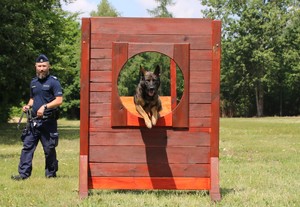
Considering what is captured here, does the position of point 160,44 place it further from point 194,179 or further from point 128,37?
point 194,179

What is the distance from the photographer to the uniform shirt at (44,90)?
26.7ft

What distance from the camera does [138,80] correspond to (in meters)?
9.05

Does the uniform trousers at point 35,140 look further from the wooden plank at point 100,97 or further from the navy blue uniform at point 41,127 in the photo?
the wooden plank at point 100,97

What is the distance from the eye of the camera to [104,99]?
6.76 meters

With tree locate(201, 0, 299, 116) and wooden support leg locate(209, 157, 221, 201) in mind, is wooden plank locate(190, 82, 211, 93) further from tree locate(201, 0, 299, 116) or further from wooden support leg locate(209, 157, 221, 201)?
tree locate(201, 0, 299, 116)

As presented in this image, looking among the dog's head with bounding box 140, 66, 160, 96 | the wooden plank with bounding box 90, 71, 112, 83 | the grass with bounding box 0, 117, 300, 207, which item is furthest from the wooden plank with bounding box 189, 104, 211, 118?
the wooden plank with bounding box 90, 71, 112, 83

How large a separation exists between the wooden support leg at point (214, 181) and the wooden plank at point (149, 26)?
1.78 m

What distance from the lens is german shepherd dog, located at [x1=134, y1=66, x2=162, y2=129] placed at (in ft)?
22.1

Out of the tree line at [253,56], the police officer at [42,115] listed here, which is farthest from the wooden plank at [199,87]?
the tree line at [253,56]

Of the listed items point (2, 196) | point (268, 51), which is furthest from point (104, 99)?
point (268, 51)

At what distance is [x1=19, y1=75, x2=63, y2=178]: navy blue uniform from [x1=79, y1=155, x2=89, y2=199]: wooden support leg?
5.80 ft

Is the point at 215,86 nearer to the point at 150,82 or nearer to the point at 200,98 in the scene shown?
the point at 200,98

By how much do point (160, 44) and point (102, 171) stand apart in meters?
1.93

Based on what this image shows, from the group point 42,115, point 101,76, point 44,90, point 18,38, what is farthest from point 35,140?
point 18,38
